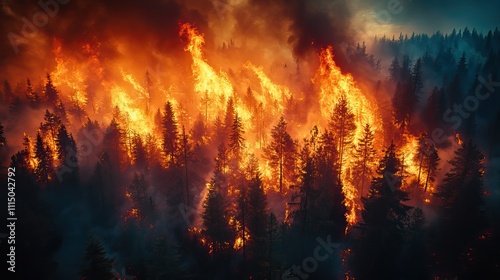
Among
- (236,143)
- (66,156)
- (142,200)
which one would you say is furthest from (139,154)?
(236,143)

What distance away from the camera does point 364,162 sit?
150 ft

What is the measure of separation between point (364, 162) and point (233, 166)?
22254mm

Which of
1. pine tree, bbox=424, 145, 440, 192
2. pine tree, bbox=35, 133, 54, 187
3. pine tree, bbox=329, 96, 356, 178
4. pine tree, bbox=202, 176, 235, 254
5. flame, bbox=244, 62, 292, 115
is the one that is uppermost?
flame, bbox=244, 62, 292, 115

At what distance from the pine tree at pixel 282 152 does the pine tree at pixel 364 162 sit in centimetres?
1053

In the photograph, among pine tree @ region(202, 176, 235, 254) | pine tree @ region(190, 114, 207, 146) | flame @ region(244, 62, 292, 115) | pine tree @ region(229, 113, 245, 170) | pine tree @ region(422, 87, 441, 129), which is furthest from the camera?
flame @ region(244, 62, 292, 115)

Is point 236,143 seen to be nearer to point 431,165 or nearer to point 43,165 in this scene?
point 431,165

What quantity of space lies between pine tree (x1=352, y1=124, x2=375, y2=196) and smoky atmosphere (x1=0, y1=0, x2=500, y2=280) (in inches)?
11.7

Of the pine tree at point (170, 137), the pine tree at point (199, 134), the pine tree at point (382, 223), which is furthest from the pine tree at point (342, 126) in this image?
the pine tree at point (199, 134)

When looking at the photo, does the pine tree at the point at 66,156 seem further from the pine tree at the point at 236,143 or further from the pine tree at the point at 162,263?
the pine tree at the point at 162,263

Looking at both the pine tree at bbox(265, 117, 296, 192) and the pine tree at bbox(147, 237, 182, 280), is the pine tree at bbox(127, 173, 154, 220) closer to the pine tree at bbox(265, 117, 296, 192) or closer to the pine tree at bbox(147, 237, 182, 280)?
the pine tree at bbox(147, 237, 182, 280)

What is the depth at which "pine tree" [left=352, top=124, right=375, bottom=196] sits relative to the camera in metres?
45.0

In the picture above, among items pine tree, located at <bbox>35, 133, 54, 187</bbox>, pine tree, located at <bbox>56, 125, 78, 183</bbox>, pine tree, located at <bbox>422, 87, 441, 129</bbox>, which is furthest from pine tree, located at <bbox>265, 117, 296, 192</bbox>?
pine tree, located at <bbox>35, 133, 54, 187</bbox>

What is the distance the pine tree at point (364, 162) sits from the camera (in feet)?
148

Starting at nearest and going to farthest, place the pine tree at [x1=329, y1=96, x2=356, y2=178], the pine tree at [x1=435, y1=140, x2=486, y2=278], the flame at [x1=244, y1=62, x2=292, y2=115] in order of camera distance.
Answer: the pine tree at [x1=435, y1=140, x2=486, y2=278] → the pine tree at [x1=329, y1=96, x2=356, y2=178] → the flame at [x1=244, y1=62, x2=292, y2=115]
